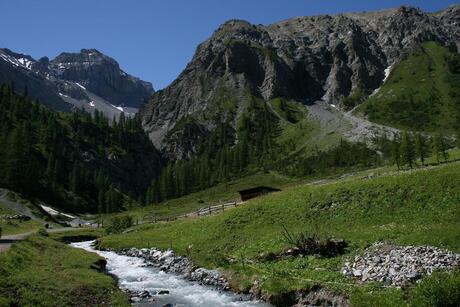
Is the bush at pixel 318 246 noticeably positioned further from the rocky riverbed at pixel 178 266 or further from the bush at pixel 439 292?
the bush at pixel 439 292

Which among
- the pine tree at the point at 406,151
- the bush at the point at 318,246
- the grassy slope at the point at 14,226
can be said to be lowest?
the bush at the point at 318,246

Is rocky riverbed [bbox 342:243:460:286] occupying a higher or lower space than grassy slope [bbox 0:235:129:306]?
lower

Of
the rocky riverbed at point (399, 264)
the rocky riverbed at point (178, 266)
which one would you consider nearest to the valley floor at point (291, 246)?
the rocky riverbed at point (399, 264)

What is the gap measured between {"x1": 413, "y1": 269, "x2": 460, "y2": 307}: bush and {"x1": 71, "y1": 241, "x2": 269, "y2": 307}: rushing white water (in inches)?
425

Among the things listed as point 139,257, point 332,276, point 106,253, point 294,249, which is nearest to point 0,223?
point 106,253

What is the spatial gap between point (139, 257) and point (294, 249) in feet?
80.8

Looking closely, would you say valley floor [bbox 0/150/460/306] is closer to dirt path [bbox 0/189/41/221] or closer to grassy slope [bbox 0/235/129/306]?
grassy slope [bbox 0/235/129/306]

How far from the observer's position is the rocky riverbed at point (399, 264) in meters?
26.5

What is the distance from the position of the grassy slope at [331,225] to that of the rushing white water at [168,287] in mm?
2159

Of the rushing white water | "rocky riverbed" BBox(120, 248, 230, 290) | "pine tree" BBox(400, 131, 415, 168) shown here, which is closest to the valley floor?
"rocky riverbed" BBox(120, 248, 230, 290)

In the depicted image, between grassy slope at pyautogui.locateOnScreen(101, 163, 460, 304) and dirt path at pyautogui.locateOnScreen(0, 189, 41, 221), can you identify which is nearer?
grassy slope at pyautogui.locateOnScreen(101, 163, 460, 304)

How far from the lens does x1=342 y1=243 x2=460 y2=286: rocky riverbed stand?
26.5 m

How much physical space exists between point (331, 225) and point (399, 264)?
578 inches

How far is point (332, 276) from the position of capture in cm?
2984
